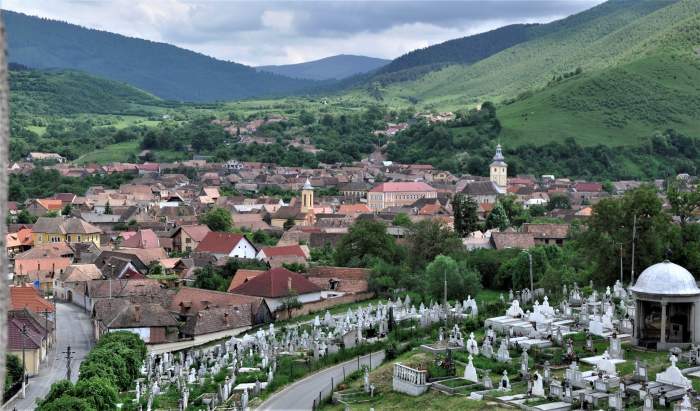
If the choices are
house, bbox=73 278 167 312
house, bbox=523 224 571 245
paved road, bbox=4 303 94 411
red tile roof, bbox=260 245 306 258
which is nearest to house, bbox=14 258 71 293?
paved road, bbox=4 303 94 411

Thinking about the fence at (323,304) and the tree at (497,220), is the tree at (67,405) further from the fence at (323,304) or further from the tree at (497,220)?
the tree at (497,220)

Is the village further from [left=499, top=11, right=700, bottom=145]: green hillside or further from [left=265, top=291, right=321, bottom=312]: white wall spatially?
[left=499, top=11, right=700, bottom=145]: green hillside

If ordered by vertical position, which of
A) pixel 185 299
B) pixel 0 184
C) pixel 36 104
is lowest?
pixel 185 299

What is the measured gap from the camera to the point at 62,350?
36500mm

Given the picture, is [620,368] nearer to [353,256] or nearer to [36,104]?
[353,256]

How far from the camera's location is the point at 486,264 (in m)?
46.1

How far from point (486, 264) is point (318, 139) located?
4024 inches

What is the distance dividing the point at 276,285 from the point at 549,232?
2476 cm

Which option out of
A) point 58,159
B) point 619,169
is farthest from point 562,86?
point 58,159

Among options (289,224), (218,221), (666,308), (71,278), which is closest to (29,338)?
(71,278)

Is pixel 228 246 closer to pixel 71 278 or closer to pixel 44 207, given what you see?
pixel 71 278

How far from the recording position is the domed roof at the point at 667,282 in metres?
24.7

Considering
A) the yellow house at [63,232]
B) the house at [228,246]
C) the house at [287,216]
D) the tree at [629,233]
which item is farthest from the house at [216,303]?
the house at [287,216]

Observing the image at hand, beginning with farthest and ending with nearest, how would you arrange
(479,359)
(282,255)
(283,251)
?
1. (283,251)
2. (282,255)
3. (479,359)
